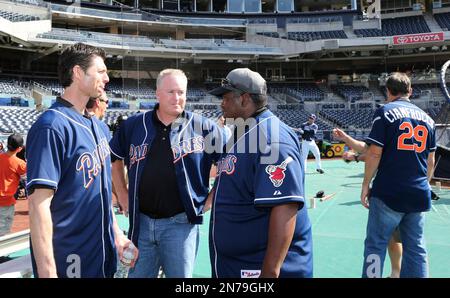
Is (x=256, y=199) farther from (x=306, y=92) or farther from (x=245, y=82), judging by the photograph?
(x=306, y=92)

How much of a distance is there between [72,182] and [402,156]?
9.12 ft

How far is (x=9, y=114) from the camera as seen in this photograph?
70.4ft

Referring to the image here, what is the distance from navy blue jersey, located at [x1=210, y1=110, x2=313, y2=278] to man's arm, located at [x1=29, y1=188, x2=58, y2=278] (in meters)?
0.93

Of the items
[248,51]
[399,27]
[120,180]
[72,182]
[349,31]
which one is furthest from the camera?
[349,31]

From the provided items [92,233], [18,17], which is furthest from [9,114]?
[92,233]

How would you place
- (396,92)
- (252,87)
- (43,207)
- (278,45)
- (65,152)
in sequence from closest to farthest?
(43,207)
(65,152)
(252,87)
(396,92)
(278,45)

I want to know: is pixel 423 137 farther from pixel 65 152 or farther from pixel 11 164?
pixel 11 164

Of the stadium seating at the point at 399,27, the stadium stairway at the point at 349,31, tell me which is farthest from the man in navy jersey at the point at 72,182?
the stadium stairway at the point at 349,31

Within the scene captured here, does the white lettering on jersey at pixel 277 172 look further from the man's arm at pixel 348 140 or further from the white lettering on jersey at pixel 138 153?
the man's arm at pixel 348 140

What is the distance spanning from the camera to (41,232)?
6.15 feet

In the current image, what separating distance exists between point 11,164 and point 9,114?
18.3 meters

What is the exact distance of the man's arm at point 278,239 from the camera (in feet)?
6.37

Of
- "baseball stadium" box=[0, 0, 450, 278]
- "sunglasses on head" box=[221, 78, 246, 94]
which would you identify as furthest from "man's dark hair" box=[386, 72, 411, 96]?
"baseball stadium" box=[0, 0, 450, 278]

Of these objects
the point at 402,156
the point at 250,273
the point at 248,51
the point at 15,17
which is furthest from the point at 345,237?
the point at 248,51
